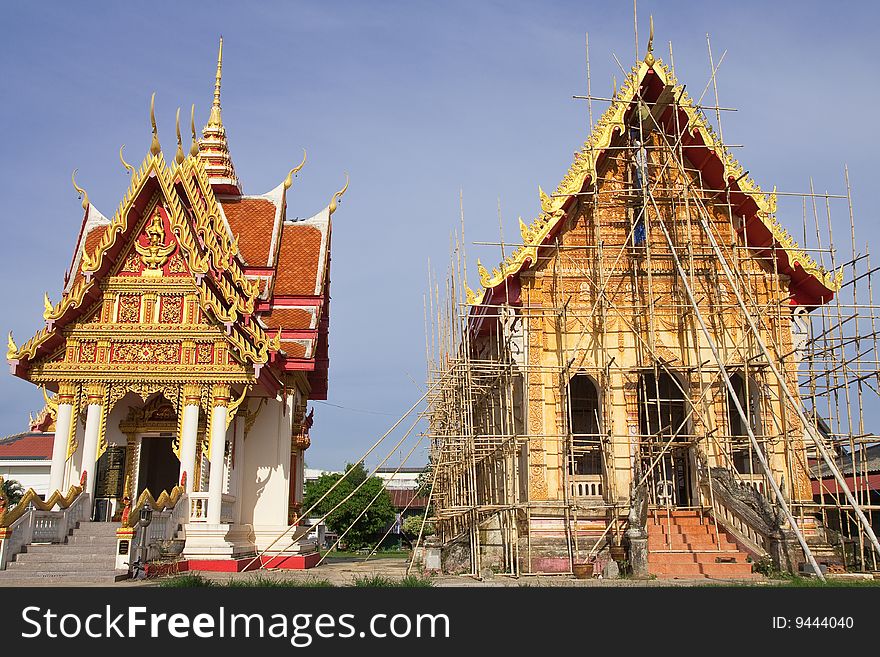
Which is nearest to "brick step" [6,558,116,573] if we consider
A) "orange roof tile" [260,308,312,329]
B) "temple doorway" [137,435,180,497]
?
"temple doorway" [137,435,180,497]

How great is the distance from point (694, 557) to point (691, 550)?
0.72 feet

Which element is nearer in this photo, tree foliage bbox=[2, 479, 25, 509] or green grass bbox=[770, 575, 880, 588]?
green grass bbox=[770, 575, 880, 588]

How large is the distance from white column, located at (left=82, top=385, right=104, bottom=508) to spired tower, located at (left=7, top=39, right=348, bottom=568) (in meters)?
0.02

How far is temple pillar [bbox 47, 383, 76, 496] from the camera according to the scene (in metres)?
13.9

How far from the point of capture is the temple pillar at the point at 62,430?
13.9 meters

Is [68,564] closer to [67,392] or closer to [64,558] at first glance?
[64,558]

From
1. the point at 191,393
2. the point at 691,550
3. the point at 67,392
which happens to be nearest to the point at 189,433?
the point at 191,393

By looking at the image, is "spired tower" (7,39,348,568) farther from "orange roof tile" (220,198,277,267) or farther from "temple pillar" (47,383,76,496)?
"orange roof tile" (220,198,277,267)

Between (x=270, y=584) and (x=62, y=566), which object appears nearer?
(x=270, y=584)

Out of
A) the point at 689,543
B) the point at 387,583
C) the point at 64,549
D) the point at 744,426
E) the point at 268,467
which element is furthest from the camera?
the point at 268,467

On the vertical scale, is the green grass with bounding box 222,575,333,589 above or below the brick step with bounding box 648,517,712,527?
below

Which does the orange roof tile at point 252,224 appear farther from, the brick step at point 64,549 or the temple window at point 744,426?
the temple window at point 744,426

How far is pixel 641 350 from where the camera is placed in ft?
49.4
